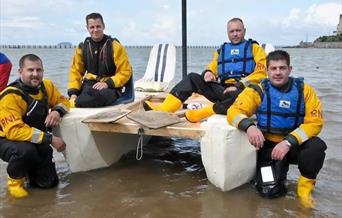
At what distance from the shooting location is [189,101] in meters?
5.72

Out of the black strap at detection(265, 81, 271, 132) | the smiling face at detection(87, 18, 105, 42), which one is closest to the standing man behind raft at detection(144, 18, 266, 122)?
the black strap at detection(265, 81, 271, 132)

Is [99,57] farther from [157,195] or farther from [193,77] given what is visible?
[157,195]

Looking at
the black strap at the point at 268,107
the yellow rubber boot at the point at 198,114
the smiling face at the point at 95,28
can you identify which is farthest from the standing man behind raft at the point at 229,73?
the smiling face at the point at 95,28

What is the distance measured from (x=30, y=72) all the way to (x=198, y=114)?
5.73 ft

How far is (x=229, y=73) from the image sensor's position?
4.97m

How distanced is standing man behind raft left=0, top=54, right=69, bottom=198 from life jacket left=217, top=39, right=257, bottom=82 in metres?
1.98

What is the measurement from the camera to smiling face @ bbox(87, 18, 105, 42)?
16.2ft

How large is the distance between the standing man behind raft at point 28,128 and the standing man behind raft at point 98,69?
744mm

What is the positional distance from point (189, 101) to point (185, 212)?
7.95 feet

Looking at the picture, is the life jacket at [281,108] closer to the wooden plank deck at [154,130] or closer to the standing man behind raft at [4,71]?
the wooden plank deck at [154,130]

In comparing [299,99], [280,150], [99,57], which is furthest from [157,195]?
[99,57]

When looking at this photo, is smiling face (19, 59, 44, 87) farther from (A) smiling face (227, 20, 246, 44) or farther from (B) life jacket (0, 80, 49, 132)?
(A) smiling face (227, 20, 246, 44)

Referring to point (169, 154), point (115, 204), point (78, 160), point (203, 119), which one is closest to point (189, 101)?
point (169, 154)

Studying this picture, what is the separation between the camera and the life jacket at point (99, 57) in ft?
16.8
